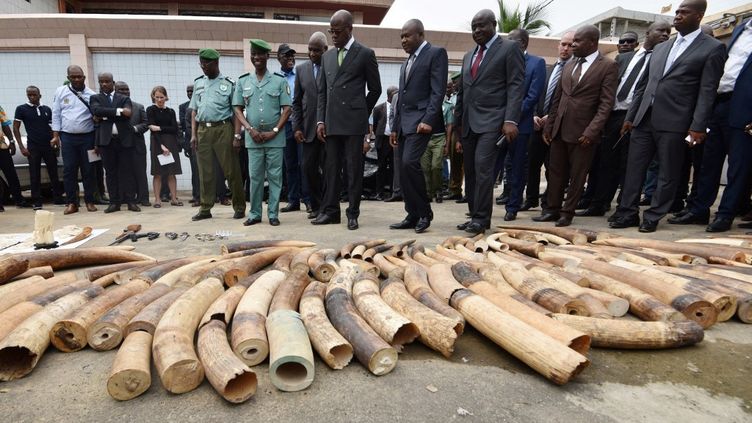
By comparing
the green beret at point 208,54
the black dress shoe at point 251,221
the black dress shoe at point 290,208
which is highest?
the green beret at point 208,54

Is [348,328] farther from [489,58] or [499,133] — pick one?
[489,58]

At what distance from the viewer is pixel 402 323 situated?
174 cm

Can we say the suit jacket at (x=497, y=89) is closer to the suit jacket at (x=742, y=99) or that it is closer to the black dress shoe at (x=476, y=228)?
the black dress shoe at (x=476, y=228)

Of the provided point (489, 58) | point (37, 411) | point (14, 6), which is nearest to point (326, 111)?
point (489, 58)

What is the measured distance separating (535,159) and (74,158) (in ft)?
21.7

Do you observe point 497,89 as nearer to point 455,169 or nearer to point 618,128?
point 618,128

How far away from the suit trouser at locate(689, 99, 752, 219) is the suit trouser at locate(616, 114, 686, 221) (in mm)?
521

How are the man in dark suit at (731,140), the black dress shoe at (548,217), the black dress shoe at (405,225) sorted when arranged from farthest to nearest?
the black dress shoe at (548,217)
the black dress shoe at (405,225)
the man in dark suit at (731,140)

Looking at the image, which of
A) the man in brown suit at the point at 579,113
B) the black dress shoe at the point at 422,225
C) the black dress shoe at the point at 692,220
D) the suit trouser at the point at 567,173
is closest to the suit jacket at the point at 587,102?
the man in brown suit at the point at 579,113

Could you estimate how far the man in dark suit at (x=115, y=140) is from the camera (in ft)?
19.8

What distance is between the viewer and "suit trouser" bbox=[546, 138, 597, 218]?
4648 mm

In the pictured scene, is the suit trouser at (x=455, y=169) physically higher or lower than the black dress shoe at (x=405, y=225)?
higher

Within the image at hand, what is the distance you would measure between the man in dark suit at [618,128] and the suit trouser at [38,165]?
26.9 ft

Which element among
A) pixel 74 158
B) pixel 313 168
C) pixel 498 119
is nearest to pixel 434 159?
pixel 313 168
